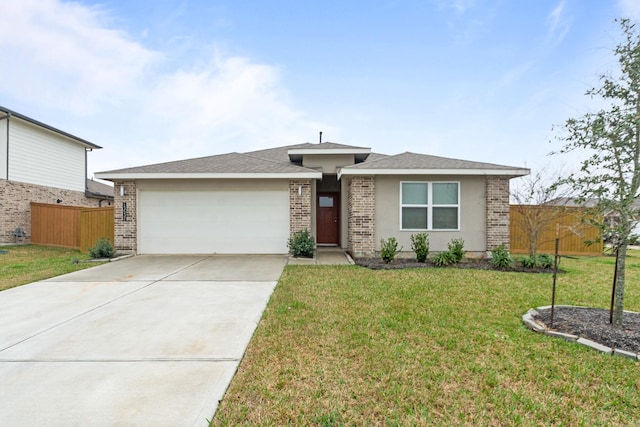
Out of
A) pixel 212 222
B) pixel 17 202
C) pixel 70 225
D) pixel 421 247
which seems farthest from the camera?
pixel 17 202

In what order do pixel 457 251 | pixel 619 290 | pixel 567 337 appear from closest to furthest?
pixel 567 337
pixel 619 290
pixel 457 251

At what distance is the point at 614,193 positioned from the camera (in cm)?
386

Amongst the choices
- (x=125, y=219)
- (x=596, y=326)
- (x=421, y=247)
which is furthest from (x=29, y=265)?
(x=596, y=326)

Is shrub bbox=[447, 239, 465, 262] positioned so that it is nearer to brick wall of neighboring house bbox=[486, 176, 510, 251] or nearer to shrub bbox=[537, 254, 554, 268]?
brick wall of neighboring house bbox=[486, 176, 510, 251]

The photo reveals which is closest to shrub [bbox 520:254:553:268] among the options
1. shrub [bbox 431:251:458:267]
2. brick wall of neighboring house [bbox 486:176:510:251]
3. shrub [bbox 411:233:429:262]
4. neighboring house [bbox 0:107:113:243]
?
brick wall of neighboring house [bbox 486:176:510:251]

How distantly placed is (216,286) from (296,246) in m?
3.74

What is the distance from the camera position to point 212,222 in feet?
35.0

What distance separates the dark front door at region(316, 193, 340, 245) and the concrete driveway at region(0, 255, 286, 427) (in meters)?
6.60

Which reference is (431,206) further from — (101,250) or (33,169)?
(33,169)

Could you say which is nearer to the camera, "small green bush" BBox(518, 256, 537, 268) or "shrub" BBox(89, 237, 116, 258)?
"small green bush" BBox(518, 256, 537, 268)

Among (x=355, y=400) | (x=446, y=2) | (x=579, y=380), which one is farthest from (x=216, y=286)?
(x=446, y=2)

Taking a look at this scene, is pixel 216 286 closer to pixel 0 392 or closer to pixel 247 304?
pixel 247 304

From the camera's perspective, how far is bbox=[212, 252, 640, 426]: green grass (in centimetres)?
234

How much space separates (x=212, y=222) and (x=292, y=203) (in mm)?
2804
